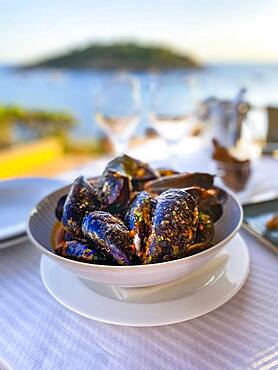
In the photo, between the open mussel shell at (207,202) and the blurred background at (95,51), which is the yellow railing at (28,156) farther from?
the open mussel shell at (207,202)

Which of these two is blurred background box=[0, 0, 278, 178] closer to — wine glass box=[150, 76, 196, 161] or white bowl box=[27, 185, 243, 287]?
wine glass box=[150, 76, 196, 161]

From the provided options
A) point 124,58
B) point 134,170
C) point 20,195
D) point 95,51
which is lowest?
point 124,58

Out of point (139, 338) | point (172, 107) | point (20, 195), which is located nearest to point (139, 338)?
point (139, 338)

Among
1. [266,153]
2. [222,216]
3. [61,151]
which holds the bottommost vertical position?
[61,151]

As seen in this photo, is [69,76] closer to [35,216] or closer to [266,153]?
[266,153]

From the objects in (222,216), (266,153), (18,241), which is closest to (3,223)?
(18,241)

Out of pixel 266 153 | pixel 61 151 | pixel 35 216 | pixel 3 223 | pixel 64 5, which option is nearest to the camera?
pixel 35 216

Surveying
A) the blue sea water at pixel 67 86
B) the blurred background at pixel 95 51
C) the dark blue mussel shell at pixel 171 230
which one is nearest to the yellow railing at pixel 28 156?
the blurred background at pixel 95 51

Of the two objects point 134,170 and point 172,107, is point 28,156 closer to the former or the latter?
point 172,107
